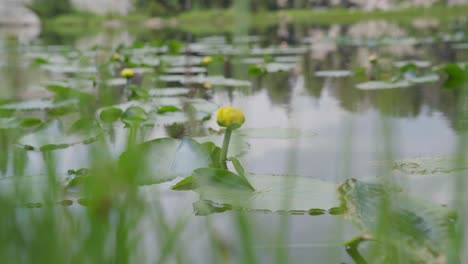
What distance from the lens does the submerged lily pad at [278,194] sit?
61cm

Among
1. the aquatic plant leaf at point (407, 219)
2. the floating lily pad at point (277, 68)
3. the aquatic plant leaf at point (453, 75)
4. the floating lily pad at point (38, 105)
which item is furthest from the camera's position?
the floating lily pad at point (277, 68)

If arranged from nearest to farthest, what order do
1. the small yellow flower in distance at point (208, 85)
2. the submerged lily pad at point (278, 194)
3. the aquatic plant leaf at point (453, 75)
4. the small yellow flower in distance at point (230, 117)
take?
the submerged lily pad at point (278, 194)
the small yellow flower in distance at point (230, 117)
the aquatic plant leaf at point (453, 75)
the small yellow flower in distance at point (208, 85)

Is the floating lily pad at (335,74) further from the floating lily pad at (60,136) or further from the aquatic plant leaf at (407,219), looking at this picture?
the aquatic plant leaf at (407,219)

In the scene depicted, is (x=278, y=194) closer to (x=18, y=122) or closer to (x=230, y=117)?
(x=230, y=117)

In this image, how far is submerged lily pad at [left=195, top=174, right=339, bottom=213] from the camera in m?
0.61

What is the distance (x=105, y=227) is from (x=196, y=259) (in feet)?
0.80

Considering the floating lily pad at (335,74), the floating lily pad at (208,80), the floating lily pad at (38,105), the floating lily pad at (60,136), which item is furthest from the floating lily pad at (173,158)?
the floating lily pad at (335,74)

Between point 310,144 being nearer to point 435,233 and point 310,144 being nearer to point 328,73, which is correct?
point 435,233

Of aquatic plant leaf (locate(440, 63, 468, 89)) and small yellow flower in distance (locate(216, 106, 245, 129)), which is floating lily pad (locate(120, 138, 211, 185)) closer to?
small yellow flower in distance (locate(216, 106, 245, 129))

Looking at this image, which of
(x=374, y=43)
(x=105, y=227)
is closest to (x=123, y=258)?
(x=105, y=227)

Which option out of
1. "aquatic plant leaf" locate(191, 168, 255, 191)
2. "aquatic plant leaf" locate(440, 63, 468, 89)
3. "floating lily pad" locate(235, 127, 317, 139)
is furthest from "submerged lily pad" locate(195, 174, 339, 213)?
"aquatic plant leaf" locate(440, 63, 468, 89)

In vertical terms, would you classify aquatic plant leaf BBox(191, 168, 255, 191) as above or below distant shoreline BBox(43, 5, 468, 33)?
below

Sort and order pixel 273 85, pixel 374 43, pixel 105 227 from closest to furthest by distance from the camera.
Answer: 1. pixel 105 227
2. pixel 273 85
3. pixel 374 43

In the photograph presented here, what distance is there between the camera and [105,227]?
254mm
